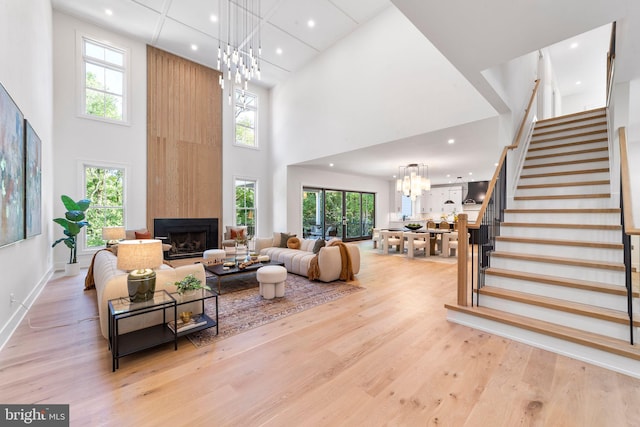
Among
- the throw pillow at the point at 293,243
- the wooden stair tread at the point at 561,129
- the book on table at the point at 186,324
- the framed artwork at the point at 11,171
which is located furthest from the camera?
the throw pillow at the point at 293,243

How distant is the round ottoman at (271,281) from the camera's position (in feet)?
12.0

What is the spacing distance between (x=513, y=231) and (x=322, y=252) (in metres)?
2.89

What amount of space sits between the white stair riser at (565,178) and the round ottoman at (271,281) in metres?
4.23

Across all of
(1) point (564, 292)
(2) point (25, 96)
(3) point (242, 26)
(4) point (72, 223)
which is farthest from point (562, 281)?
(4) point (72, 223)

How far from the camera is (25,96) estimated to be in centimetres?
318

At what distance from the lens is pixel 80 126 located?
18.8 ft

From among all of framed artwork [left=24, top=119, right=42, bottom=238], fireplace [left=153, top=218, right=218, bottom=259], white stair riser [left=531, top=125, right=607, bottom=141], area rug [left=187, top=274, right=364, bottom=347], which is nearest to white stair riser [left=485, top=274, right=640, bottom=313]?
area rug [left=187, top=274, right=364, bottom=347]

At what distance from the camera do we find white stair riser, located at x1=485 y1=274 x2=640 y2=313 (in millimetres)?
2456

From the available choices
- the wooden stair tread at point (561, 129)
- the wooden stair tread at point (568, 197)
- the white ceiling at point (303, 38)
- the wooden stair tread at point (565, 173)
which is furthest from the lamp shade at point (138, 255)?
the wooden stair tread at point (561, 129)

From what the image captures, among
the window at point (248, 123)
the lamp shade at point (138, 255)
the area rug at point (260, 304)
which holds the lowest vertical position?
the area rug at point (260, 304)

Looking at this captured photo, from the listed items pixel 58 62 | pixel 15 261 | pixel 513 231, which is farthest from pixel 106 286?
pixel 58 62

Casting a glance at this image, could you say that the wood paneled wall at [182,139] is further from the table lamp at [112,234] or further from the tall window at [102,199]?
the table lamp at [112,234]

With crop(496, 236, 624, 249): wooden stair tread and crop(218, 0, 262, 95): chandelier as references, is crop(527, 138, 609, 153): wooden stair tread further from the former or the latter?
crop(218, 0, 262, 95): chandelier

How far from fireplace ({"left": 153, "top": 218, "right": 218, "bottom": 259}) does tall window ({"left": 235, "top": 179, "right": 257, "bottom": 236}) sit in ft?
3.00
